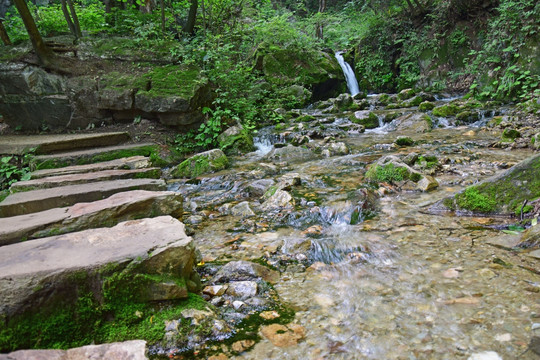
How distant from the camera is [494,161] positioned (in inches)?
195

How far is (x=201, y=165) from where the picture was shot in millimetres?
6090

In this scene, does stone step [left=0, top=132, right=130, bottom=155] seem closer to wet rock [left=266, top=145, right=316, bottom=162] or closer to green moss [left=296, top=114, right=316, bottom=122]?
wet rock [left=266, top=145, right=316, bottom=162]

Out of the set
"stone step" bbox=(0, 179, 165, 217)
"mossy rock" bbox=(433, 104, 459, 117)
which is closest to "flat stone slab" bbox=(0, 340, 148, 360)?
"stone step" bbox=(0, 179, 165, 217)

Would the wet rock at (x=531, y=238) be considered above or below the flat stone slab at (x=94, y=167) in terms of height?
below

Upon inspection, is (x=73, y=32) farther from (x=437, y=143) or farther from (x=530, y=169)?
(x=530, y=169)

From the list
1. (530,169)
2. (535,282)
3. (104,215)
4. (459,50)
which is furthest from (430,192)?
(459,50)

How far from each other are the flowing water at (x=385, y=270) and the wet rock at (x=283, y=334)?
1.6 inches

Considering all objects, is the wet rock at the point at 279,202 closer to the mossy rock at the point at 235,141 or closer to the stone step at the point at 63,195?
the stone step at the point at 63,195

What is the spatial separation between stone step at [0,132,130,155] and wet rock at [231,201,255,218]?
363 centimetres

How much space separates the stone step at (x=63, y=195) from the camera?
3.03 metres

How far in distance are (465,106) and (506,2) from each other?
3955 millimetres

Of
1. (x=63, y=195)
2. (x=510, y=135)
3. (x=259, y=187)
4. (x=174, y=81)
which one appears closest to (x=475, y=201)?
(x=259, y=187)

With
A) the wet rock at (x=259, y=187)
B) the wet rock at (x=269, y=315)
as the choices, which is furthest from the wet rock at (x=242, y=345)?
the wet rock at (x=259, y=187)

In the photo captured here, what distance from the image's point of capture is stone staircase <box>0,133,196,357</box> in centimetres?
157
